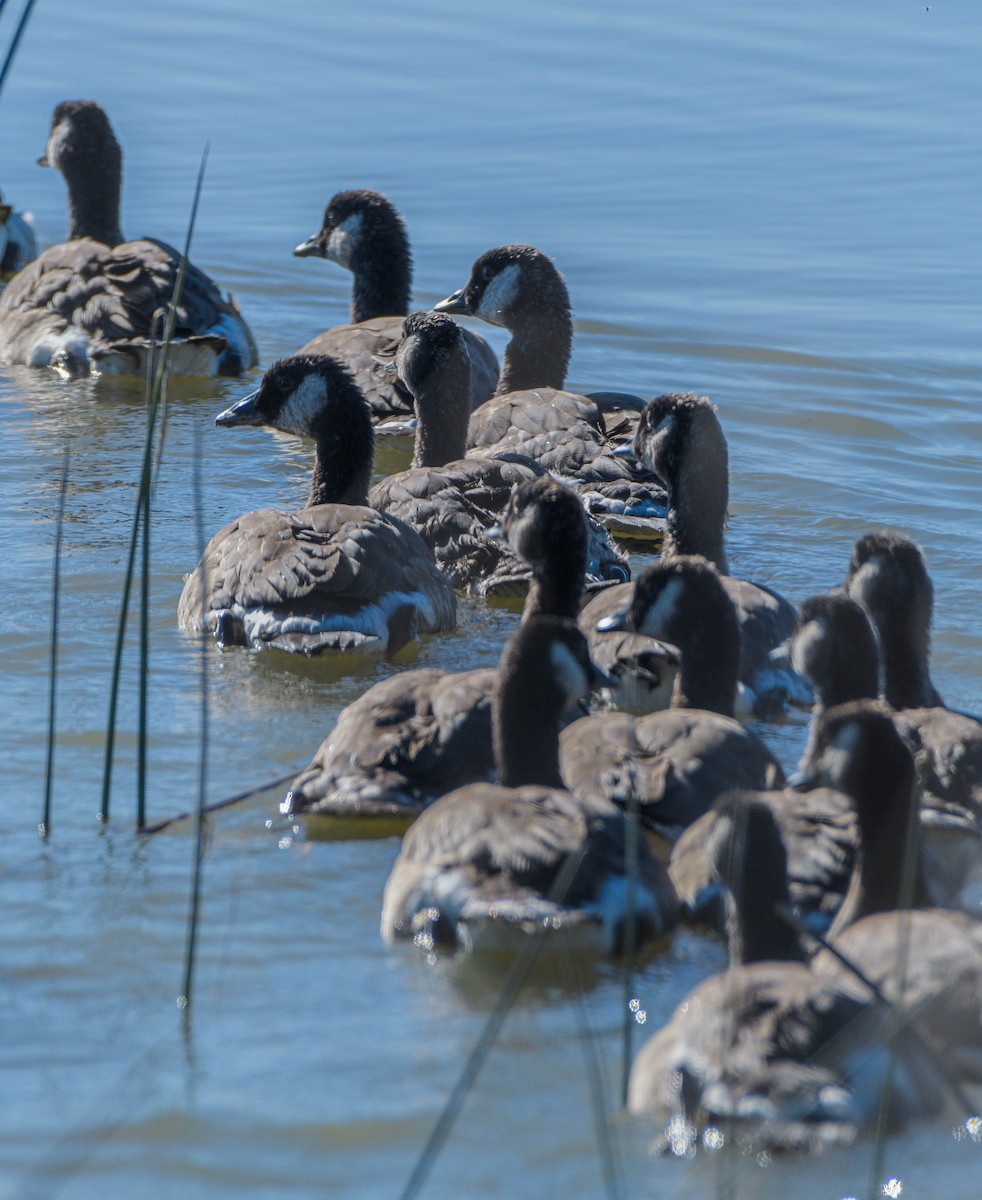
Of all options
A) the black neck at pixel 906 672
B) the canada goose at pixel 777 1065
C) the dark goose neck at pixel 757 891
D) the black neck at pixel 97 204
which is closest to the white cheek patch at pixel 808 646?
the black neck at pixel 906 672

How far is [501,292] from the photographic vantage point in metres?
12.6

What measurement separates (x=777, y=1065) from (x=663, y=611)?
3.26 meters

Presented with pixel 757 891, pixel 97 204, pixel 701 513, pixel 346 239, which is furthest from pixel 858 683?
pixel 97 204

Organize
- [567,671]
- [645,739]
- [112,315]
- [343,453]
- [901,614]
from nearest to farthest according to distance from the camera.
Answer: [567,671] → [645,739] → [901,614] → [343,453] → [112,315]

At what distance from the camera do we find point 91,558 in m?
9.29

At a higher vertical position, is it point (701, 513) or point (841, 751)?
point (701, 513)

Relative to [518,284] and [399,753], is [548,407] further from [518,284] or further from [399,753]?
[399,753]

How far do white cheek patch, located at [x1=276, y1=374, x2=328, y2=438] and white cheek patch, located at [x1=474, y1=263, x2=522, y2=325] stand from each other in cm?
284

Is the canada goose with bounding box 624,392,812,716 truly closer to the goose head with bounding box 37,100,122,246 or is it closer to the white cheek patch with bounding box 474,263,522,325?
the white cheek patch with bounding box 474,263,522,325

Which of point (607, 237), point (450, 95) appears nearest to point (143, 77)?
point (450, 95)

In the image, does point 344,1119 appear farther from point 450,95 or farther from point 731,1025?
point 450,95

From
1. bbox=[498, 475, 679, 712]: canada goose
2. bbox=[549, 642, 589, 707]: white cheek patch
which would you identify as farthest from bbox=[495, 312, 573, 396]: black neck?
bbox=[549, 642, 589, 707]: white cheek patch

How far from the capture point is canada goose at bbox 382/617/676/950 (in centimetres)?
520

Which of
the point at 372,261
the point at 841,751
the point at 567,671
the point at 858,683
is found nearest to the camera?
the point at 841,751
